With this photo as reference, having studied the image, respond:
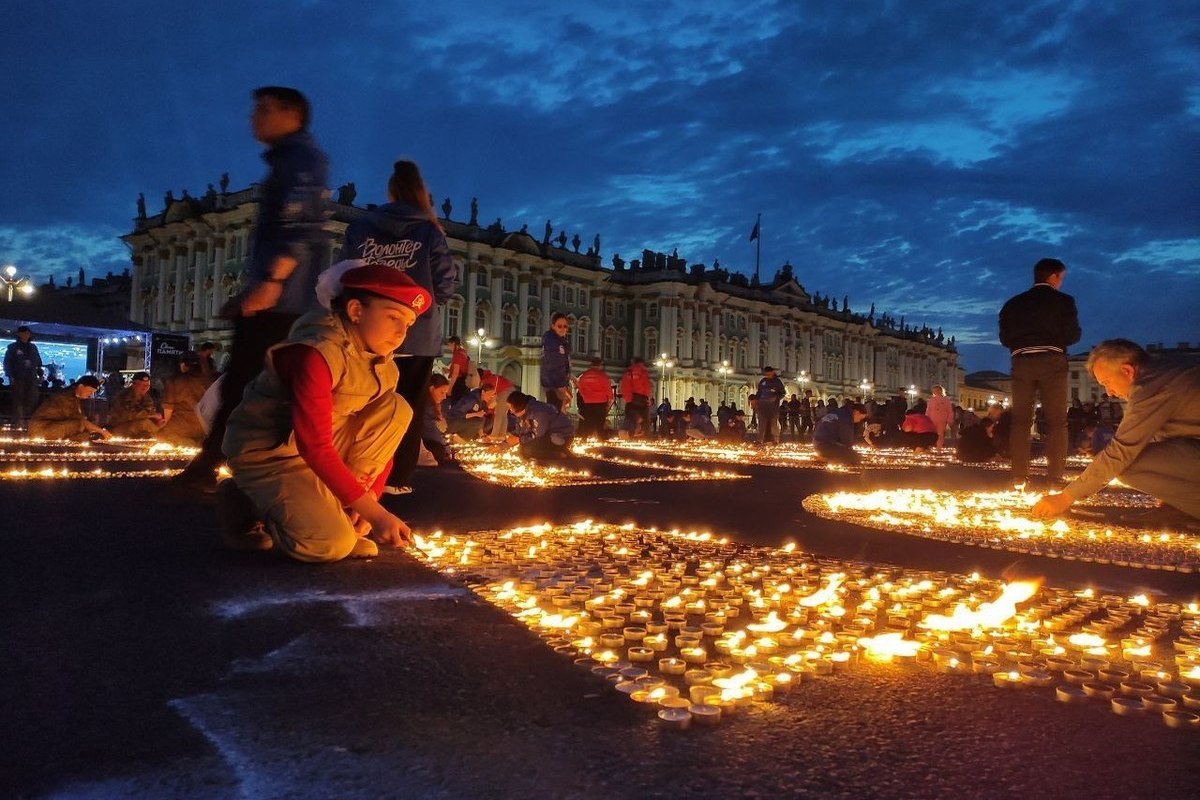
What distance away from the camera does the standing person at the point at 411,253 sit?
4.95 metres

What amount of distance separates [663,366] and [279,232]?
203ft

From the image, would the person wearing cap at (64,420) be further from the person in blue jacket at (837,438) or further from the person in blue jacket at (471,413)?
the person in blue jacket at (837,438)

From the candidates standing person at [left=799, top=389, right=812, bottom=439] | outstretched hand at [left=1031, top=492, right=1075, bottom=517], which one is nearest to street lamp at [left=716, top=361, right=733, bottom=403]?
standing person at [left=799, top=389, right=812, bottom=439]

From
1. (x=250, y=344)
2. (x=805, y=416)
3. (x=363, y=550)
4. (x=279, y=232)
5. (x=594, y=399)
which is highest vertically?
(x=279, y=232)

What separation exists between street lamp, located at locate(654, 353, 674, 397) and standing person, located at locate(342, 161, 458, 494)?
196 ft

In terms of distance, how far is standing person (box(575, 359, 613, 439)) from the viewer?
533 inches

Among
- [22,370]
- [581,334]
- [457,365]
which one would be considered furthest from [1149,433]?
[581,334]

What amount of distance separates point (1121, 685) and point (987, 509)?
4.31 metres

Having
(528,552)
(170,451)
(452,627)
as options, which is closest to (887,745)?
(452,627)

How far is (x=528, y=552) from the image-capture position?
3.57 metres

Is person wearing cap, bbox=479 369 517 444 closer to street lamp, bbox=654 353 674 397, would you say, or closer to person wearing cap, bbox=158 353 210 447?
person wearing cap, bbox=158 353 210 447

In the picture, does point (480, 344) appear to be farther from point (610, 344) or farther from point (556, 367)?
point (556, 367)

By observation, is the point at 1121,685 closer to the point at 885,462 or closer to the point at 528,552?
the point at 528,552

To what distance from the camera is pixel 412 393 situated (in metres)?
5.01
